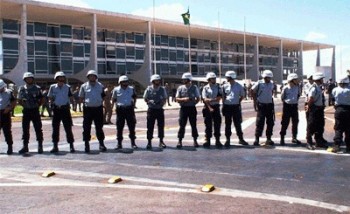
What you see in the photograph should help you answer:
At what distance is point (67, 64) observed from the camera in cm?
5262

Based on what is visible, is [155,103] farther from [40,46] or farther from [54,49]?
[54,49]

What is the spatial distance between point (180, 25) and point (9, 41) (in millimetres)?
21431

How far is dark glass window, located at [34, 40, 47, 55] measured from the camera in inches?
1948

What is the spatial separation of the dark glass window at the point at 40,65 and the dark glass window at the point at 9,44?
2.63 meters

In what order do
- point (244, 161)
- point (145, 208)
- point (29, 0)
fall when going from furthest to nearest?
point (29, 0) → point (244, 161) → point (145, 208)

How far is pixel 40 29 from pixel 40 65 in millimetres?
3992

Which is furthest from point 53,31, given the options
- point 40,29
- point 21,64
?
point 21,64

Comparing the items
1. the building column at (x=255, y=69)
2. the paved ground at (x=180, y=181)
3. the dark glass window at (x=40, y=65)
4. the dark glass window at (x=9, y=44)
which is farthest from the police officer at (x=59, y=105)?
the building column at (x=255, y=69)

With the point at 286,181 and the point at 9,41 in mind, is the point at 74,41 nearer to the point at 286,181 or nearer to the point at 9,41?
the point at 9,41

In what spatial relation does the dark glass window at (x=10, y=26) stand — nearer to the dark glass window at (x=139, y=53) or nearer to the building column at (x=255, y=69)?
the dark glass window at (x=139, y=53)

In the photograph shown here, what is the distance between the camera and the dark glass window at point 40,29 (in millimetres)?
49812

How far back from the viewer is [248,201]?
5.74 meters

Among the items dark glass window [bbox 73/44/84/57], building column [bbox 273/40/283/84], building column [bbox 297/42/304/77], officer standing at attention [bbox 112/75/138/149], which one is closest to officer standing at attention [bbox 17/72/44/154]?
officer standing at attention [bbox 112/75/138/149]

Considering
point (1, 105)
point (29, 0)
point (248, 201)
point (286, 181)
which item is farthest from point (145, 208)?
point (29, 0)
